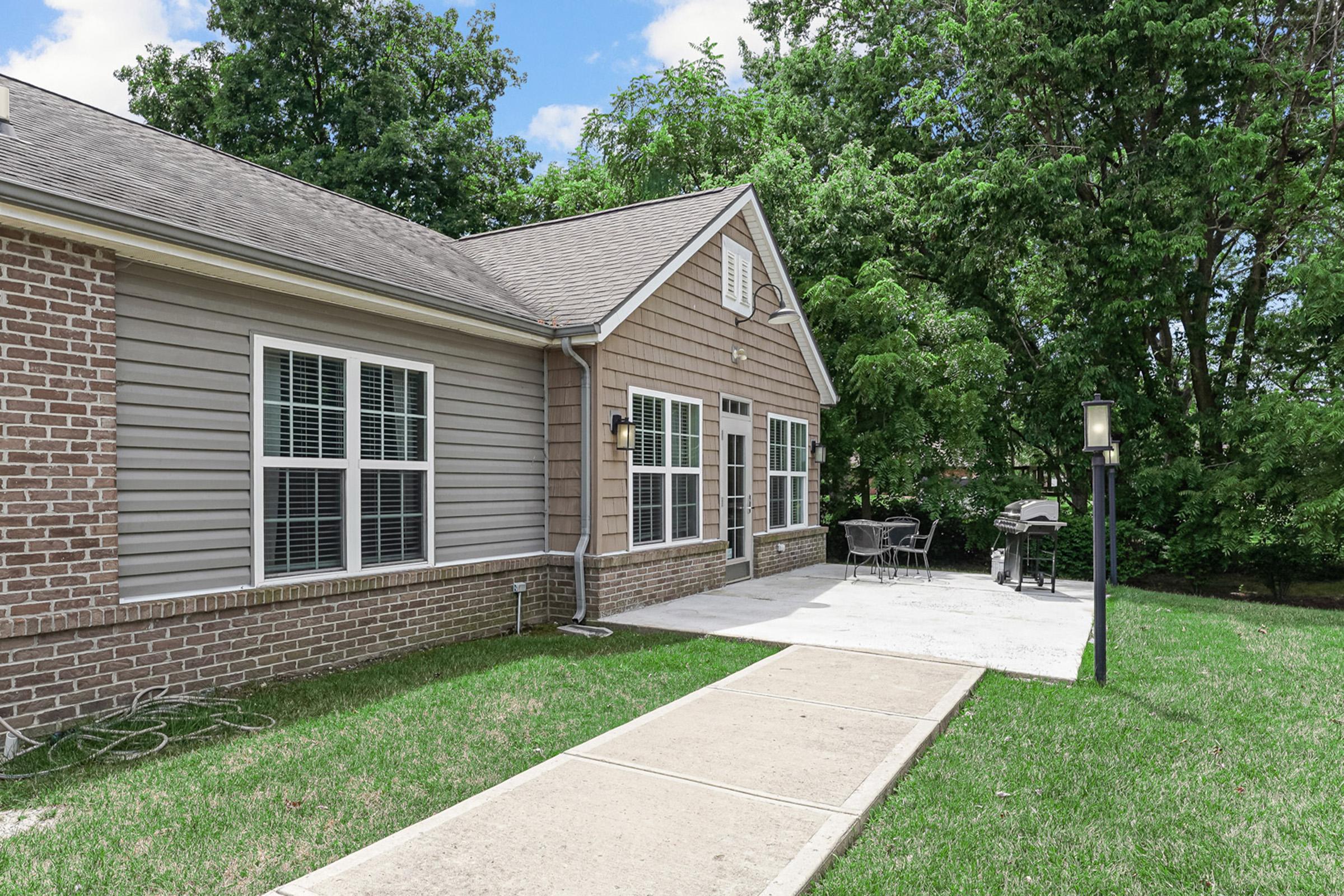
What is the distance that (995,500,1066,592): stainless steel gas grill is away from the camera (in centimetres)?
977

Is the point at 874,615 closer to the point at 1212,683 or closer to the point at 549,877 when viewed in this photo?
the point at 1212,683

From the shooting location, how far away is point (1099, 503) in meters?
5.27

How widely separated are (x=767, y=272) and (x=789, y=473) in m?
2.98

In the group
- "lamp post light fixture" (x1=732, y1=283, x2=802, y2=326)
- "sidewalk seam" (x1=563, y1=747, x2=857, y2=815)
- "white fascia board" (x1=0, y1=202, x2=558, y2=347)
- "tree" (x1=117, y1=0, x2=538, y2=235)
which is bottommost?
"sidewalk seam" (x1=563, y1=747, x2=857, y2=815)

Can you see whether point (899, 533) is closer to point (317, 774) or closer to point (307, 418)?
point (307, 418)

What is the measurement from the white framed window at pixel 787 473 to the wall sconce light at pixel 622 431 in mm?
3846

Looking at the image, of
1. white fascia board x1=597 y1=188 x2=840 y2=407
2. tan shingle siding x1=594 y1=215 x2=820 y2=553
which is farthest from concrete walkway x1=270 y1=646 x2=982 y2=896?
white fascia board x1=597 y1=188 x2=840 y2=407

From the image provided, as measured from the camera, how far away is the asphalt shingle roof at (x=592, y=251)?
811 cm

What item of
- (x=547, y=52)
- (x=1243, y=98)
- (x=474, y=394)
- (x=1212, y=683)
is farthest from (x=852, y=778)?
(x=547, y=52)

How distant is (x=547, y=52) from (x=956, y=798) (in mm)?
25782

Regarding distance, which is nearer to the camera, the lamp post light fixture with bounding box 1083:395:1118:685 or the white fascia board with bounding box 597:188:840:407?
the lamp post light fixture with bounding box 1083:395:1118:685

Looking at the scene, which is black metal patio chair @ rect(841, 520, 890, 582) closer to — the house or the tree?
the house

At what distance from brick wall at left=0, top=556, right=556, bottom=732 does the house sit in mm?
17

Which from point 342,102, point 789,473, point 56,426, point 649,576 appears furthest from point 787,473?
point 342,102
